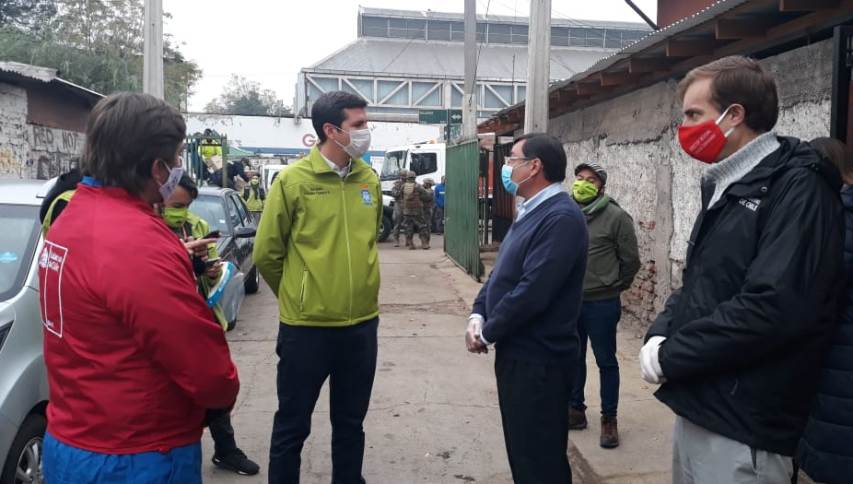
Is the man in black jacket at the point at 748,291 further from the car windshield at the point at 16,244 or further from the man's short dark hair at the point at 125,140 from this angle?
the car windshield at the point at 16,244

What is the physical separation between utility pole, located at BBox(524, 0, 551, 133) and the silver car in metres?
5.27

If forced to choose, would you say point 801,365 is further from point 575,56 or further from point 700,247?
point 575,56

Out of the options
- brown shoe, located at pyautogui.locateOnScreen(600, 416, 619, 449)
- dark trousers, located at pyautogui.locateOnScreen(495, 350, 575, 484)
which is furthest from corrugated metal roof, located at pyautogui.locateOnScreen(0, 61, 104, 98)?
dark trousers, located at pyautogui.locateOnScreen(495, 350, 575, 484)

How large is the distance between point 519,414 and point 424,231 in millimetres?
13491

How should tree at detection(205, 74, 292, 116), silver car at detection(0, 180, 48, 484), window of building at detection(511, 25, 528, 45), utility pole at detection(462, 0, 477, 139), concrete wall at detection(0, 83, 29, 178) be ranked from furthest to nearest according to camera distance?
tree at detection(205, 74, 292, 116) < window of building at detection(511, 25, 528, 45) < utility pole at detection(462, 0, 477, 139) < concrete wall at detection(0, 83, 29, 178) < silver car at detection(0, 180, 48, 484)

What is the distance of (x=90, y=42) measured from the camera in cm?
3400

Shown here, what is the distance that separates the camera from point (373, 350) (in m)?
3.71

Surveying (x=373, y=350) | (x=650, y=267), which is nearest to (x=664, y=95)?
(x=650, y=267)

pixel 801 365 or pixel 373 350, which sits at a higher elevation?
pixel 801 365

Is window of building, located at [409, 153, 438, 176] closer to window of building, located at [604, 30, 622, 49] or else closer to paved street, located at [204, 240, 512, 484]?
paved street, located at [204, 240, 512, 484]

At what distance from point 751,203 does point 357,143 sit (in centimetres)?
210

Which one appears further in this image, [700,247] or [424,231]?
[424,231]

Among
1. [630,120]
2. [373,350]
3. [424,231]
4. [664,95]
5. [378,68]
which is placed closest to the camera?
[373,350]

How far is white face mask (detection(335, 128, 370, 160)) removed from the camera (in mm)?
3629
